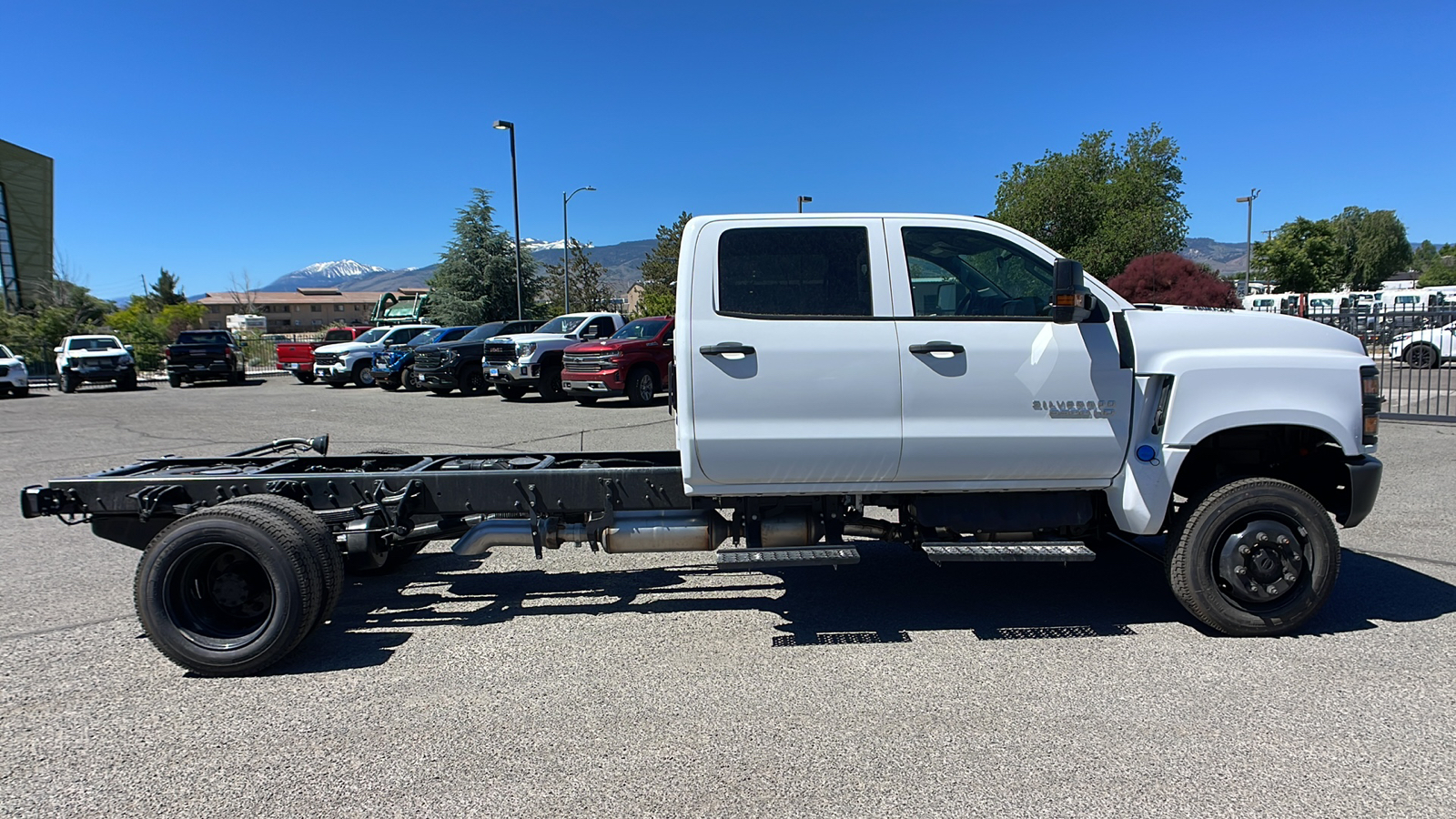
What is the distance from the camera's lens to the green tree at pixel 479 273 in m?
42.6

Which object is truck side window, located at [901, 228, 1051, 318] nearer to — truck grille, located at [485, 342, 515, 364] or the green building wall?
truck grille, located at [485, 342, 515, 364]

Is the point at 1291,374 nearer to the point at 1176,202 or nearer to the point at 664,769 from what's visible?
the point at 664,769

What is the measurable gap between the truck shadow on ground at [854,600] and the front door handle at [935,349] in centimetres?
156

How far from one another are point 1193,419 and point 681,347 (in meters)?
2.70

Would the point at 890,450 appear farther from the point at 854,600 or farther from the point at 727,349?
the point at 854,600

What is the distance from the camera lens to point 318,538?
4340 mm

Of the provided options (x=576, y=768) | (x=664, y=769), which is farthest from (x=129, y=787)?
(x=664, y=769)

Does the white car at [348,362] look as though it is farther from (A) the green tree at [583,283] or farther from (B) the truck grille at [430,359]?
(A) the green tree at [583,283]

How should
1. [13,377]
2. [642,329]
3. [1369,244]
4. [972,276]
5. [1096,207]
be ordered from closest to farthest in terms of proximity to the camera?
1. [972,276]
2. [642,329]
3. [13,377]
4. [1096,207]
5. [1369,244]

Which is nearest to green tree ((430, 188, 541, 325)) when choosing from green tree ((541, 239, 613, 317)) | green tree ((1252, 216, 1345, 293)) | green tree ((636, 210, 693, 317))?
green tree ((636, 210, 693, 317))

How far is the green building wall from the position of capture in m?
61.2

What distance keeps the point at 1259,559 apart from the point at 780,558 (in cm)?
252

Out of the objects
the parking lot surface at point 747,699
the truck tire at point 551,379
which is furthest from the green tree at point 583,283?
the parking lot surface at point 747,699

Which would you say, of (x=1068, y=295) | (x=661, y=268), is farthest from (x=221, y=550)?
(x=661, y=268)
